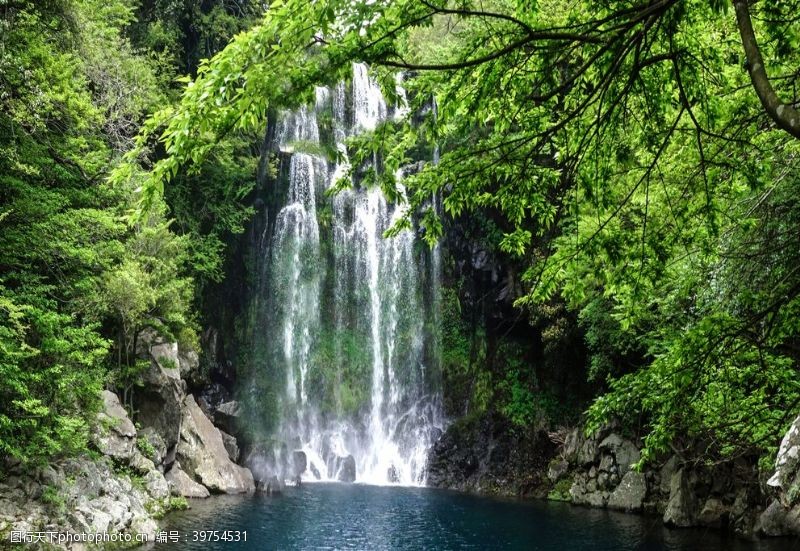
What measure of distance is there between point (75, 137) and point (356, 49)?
531 inches

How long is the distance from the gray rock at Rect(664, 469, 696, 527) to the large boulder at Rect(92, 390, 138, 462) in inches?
568

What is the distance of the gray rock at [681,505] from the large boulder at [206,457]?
44.8 feet

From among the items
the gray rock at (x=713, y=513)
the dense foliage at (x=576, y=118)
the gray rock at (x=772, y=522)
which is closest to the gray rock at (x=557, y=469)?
the gray rock at (x=713, y=513)

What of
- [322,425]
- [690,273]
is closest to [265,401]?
[322,425]

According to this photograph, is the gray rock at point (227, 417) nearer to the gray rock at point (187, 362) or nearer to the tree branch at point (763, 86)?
the gray rock at point (187, 362)

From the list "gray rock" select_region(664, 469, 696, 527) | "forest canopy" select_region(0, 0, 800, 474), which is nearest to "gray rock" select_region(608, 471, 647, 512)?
"gray rock" select_region(664, 469, 696, 527)

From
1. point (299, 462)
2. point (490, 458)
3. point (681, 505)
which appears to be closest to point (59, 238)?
point (299, 462)

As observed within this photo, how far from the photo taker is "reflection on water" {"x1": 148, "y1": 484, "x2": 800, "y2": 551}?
13945 millimetres

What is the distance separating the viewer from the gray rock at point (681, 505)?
51.8 ft

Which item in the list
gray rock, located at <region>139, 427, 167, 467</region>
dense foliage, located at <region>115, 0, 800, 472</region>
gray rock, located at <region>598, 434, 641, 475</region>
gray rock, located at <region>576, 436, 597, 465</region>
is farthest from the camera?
gray rock, located at <region>576, 436, 597, 465</region>

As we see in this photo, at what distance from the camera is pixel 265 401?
87.7 ft

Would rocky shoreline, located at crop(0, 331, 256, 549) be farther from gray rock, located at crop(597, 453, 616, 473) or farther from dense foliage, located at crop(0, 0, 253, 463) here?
gray rock, located at crop(597, 453, 616, 473)

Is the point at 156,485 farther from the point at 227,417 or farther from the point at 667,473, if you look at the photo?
the point at 667,473

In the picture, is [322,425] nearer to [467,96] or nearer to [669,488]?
[669,488]
